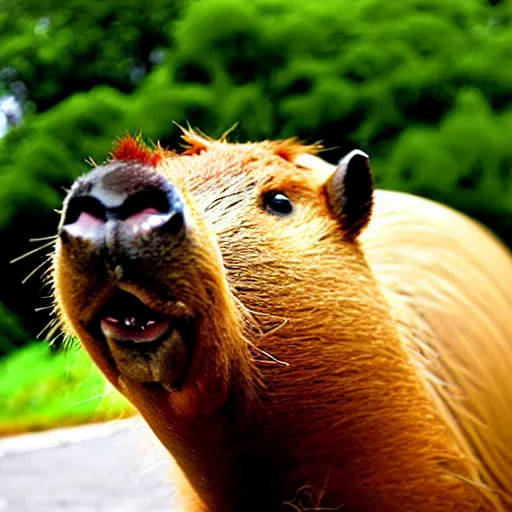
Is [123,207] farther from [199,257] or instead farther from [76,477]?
[76,477]

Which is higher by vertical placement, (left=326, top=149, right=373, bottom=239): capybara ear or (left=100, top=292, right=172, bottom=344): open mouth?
(left=100, top=292, right=172, bottom=344): open mouth

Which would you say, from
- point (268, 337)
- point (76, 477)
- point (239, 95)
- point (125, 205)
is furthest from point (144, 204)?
point (239, 95)

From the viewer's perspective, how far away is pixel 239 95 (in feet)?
27.7

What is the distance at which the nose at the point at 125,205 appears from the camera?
1.32 meters

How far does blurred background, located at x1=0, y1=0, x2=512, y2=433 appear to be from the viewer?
8.54 meters

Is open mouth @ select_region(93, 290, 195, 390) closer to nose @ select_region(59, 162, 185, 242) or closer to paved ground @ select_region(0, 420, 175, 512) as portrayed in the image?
nose @ select_region(59, 162, 185, 242)

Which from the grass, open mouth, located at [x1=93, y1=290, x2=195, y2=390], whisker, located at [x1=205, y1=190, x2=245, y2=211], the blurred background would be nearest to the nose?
open mouth, located at [x1=93, y1=290, x2=195, y2=390]

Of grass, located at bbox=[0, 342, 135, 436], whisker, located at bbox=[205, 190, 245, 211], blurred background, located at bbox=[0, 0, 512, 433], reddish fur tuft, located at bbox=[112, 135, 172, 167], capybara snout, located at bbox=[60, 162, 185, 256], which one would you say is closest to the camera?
capybara snout, located at bbox=[60, 162, 185, 256]

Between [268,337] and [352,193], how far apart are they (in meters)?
0.35

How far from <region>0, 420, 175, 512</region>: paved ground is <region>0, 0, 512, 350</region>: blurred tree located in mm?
1727

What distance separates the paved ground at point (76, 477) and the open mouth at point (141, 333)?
2.53m

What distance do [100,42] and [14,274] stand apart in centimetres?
264

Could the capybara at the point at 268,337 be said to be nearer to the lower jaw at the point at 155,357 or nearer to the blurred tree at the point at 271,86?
the lower jaw at the point at 155,357

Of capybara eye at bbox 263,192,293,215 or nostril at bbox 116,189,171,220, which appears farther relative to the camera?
capybara eye at bbox 263,192,293,215
